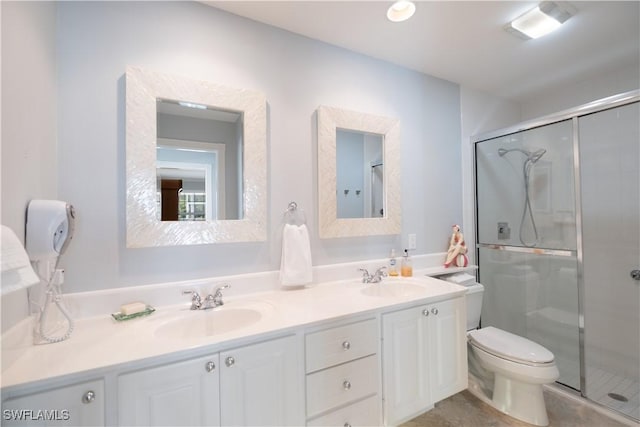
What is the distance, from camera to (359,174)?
1.87m

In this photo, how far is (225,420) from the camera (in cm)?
99

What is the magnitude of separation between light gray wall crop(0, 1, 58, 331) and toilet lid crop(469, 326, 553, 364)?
228 centimetres

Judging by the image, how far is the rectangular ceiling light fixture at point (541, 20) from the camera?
4.95ft

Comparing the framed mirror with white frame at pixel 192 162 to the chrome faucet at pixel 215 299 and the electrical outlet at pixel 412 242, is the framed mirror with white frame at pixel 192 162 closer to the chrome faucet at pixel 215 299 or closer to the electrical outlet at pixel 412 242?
the chrome faucet at pixel 215 299

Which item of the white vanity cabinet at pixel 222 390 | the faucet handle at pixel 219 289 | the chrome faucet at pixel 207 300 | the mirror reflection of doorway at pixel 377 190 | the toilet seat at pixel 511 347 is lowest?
the toilet seat at pixel 511 347

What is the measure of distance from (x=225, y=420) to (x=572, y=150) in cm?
266

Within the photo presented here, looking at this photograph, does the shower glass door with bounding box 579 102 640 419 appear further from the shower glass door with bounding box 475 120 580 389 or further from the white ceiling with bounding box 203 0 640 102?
the white ceiling with bounding box 203 0 640 102

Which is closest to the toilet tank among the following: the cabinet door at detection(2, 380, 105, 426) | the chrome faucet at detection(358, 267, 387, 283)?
the chrome faucet at detection(358, 267, 387, 283)

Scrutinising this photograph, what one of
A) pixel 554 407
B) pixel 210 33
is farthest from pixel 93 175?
pixel 554 407

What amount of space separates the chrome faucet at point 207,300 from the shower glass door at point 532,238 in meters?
2.23

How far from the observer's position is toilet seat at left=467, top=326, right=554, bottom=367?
5.18 ft

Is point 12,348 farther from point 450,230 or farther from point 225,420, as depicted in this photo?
point 450,230

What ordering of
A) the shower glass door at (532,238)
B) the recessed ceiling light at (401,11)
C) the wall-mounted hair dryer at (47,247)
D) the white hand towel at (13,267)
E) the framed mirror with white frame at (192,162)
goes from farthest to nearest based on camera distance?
the shower glass door at (532,238), the recessed ceiling light at (401,11), the framed mirror with white frame at (192,162), the wall-mounted hair dryer at (47,247), the white hand towel at (13,267)

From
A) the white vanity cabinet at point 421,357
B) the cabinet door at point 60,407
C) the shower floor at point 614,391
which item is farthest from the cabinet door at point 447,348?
the cabinet door at point 60,407
